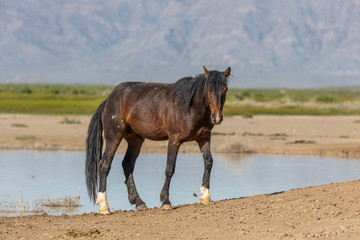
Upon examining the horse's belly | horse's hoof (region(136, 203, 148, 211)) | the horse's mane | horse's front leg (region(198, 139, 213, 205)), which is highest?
the horse's mane

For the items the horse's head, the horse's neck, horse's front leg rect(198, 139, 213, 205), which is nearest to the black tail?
horse's front leg rect(198, 139, 213, 205)

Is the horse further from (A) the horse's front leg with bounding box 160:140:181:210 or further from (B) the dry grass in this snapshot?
(B) the dry grass

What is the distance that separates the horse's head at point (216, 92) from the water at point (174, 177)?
120 inches

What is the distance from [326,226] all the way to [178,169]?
32.9 ft

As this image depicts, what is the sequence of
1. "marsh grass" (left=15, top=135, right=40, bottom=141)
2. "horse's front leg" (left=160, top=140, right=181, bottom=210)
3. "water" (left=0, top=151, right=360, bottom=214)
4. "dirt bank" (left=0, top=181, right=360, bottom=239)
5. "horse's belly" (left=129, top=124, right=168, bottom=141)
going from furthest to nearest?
"marsh grass" (left=15, top=135, right=40, bottom=141) < "water" (left=0, top=151, right=360, bottom=214) < "horse's belly" (left=129, top=124, right=168, bottom=141) < "horse's front leg" (left=160, top=140, right=181, bottom=210) < "dirt bank" (left=0, top=181, right=360, bottom=239)

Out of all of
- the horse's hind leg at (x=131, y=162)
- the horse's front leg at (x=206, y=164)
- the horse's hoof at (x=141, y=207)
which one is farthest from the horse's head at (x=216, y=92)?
the horse's hoof at (x=141, y=207)

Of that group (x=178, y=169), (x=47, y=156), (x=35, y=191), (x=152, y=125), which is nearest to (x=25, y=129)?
(x=47, y=156)

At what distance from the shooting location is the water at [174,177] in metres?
14.1

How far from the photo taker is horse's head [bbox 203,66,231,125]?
10.3 meters

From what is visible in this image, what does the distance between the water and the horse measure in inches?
46.2

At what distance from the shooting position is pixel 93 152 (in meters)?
12.0

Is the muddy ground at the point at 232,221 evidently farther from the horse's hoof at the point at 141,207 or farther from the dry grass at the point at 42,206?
the dry grass at the point at 42,206

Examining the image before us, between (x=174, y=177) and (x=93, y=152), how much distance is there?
5147 millimetres

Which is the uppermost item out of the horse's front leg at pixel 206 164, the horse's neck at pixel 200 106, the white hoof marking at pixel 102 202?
the horse's neck at pixel 200 106
